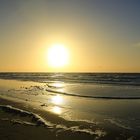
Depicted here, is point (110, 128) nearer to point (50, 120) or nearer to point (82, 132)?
point (82, 132)

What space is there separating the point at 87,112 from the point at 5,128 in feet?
17.5

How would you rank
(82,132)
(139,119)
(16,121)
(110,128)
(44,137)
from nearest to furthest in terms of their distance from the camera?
(44,137) → (82,132) → (110,128) → (16,121) → (139,119)

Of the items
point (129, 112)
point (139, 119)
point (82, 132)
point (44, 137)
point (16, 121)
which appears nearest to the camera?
point (44, 137)

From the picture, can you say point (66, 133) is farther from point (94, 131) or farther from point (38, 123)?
point (38, 123)

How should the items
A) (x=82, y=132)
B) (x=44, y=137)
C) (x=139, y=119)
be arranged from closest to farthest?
(x=44, y=137), (x=82, y=132), (x=139, y=119)

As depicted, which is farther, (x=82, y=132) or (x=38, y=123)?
(x=38, y=123)

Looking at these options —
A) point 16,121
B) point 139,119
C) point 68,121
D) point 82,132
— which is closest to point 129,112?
point 139,119

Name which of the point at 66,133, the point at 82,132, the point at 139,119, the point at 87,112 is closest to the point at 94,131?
the point at 82,132

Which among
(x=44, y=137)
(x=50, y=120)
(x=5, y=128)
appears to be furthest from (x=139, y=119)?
(x=5, y=128)

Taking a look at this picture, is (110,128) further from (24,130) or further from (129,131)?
(24,130)

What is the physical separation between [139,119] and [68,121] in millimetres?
3198

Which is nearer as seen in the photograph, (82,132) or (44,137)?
(44,137)

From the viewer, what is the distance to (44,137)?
8906 mm

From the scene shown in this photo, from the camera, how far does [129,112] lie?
13875 millimetres
